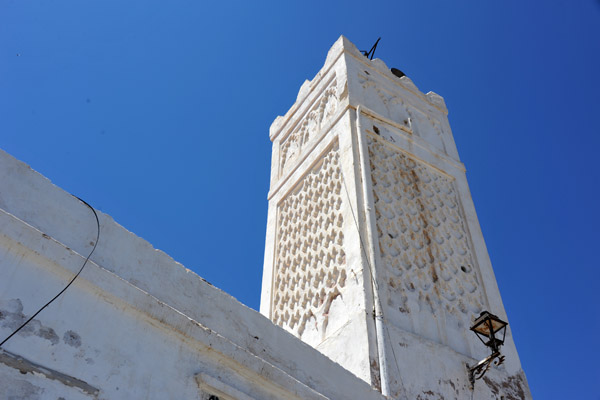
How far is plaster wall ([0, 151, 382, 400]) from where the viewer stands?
2.18 m

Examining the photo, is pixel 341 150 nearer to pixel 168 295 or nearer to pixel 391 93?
pixel 391 93

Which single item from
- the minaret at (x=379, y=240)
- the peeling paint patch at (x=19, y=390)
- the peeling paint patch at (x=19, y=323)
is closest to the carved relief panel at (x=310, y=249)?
the minaret at (x=379, y=240)

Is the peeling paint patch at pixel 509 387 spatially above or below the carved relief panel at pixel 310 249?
below

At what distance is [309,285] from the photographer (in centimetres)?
459

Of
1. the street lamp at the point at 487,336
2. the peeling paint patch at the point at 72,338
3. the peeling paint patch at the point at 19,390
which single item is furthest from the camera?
the street lamp at the point at 487,336

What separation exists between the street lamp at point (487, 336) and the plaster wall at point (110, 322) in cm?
130

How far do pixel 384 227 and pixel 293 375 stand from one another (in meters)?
1.76

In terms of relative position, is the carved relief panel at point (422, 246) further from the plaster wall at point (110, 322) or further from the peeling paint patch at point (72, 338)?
the peeling paint patch at point (72, 338)

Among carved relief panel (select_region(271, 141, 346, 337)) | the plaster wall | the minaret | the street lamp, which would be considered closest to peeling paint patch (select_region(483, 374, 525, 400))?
the minaret

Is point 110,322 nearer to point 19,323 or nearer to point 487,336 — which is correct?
point 19,323

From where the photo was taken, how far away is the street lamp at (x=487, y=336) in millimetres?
3781

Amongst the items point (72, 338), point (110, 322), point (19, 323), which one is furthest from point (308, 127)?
point (19, 323)

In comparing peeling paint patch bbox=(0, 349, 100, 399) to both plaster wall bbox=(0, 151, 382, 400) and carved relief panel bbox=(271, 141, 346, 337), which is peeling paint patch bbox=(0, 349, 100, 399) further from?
carved relief panel bbox=(271, 141, 346, 337)

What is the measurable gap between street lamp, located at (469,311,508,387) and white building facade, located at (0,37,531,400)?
104 millimetres
